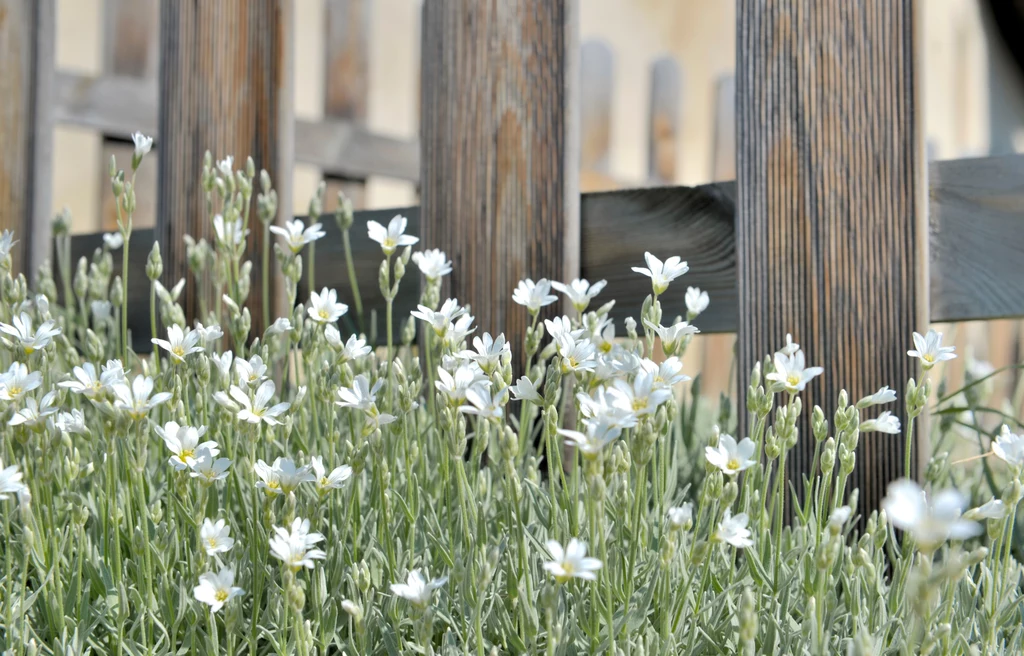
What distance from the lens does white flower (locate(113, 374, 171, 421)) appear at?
1.06 m

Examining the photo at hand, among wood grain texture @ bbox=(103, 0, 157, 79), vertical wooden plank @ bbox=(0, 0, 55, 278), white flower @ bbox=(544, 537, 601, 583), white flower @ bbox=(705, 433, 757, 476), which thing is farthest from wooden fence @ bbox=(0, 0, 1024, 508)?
wood grain texture @ bbox=(103, 0, 157, 79)

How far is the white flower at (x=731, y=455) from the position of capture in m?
1.04

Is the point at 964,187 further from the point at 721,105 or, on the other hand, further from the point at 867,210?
the point at 721,105

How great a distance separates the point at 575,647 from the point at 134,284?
6.74 feet

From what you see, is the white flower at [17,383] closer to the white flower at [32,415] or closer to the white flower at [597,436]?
the white flower at [32,415]

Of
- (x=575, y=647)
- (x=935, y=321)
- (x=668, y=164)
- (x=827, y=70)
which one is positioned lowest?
(x=575, y=647)

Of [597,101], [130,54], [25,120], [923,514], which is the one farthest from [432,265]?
[597,101]

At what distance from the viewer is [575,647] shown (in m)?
1.13

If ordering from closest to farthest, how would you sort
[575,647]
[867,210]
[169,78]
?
1. [575,647]
2. [867,210]
3. [169,78]

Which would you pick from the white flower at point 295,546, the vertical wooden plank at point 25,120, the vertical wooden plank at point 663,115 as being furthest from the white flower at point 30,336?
the vertical wooden plank at point 663,115

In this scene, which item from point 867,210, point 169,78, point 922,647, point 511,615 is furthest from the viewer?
point 169,78

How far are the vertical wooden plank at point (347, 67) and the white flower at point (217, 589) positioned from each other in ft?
12.4

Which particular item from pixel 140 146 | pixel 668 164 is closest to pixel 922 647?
pixel 140 146

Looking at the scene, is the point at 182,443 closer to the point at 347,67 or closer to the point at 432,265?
the point at 432,265
